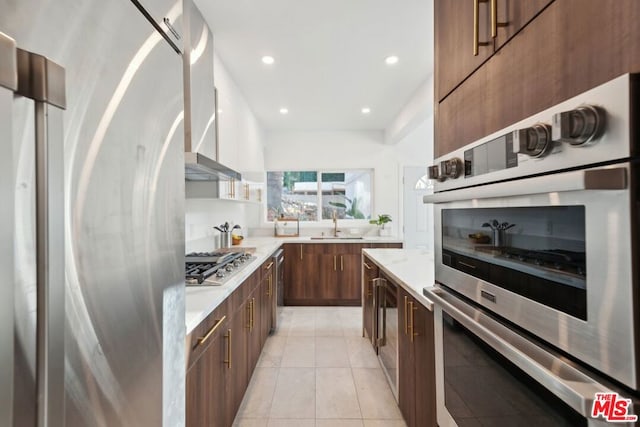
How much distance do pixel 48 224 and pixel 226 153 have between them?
239cm

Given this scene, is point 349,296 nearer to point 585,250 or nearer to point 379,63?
point 379,63

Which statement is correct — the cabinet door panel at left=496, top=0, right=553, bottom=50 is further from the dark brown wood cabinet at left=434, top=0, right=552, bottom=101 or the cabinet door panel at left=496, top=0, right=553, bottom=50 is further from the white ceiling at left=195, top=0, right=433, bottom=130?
the white ceiling at left=195, top=0, right=433, bottom=130

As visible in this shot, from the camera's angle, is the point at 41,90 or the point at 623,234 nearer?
the point at 41,90

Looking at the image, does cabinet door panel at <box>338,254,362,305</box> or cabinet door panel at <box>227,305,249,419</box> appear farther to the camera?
cabinet door panel at <box>338,254,362,305</box>

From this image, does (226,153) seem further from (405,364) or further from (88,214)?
(88,214)

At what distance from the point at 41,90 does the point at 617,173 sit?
87 cm

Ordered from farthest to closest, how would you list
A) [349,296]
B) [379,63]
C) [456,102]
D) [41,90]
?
1. [349,296]
2. [379,63]
3. [456,102]
4. [41,90]

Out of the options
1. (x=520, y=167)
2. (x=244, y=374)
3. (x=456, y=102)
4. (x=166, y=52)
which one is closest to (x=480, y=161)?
(x=520, y=167)

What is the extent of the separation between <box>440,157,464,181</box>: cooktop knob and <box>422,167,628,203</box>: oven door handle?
0.20 m

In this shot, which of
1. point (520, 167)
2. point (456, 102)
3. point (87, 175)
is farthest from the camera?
point (456, 102)

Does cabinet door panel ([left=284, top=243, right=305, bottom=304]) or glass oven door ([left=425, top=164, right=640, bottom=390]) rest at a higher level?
glass oven door ([left=425, top=164, right=640, bottom=390])

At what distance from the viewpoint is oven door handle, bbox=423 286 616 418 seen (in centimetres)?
52

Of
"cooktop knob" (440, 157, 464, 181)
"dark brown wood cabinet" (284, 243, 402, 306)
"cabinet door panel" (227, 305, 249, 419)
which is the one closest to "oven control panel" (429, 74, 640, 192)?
"cooktop knob" (440, 157, 464, 181)

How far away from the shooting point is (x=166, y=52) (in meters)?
0.77
